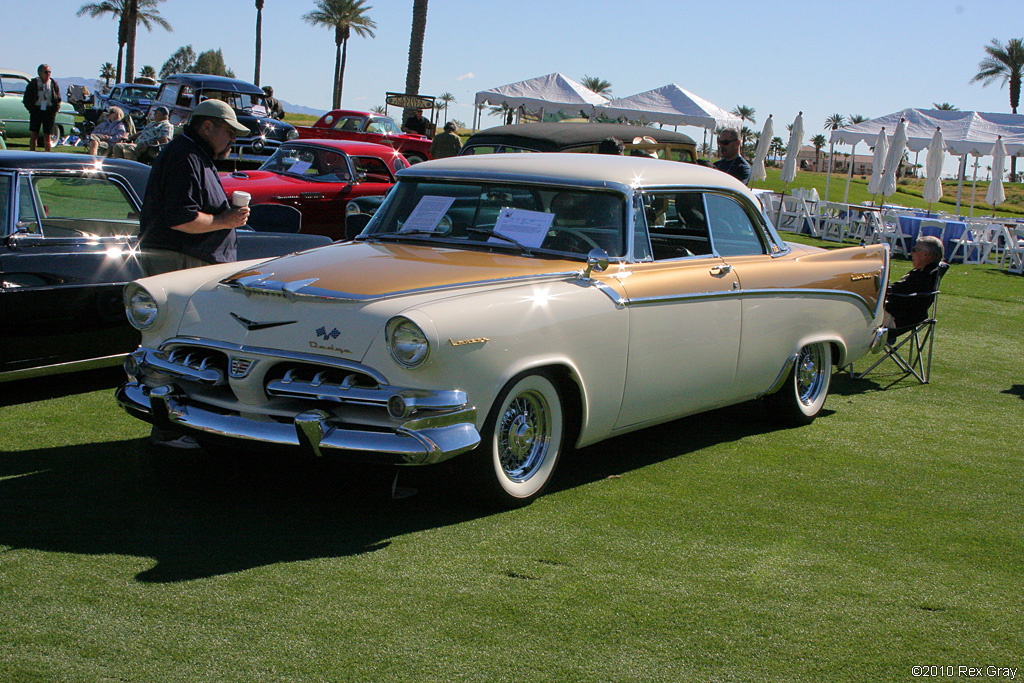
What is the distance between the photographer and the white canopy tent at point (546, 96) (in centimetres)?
2842

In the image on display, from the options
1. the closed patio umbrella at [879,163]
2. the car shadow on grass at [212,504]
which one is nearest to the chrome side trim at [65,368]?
Answer: the car shadow on grass at [212,504]

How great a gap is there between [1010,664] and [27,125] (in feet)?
83.1

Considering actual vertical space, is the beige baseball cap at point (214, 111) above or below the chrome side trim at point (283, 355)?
above

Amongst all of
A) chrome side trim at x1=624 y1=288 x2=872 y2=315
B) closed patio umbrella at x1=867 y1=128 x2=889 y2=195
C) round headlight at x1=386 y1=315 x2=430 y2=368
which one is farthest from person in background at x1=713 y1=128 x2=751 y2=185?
closed patio umbrella at x1=867 y1=128 x2=889 y2=195

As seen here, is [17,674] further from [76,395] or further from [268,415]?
[76,395]

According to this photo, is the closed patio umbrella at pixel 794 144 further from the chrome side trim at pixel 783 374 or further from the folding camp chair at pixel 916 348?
the chrome side trim at pixel 783 374

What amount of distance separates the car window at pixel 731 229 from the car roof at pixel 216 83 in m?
19.4

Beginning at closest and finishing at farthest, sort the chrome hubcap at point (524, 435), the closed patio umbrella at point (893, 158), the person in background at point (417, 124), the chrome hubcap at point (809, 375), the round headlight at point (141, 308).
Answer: the chrome hubcap at point (524, 435)
the round headlight at point (141, 308)
the chrome hubcap at point (809, 375)
the closed patio umbrella at point (893, 158)
the person in background at point (417, 124)

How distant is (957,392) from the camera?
7383 millimetres

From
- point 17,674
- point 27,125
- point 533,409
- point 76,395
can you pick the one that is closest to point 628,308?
point 533,409

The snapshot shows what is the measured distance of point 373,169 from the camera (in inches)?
483

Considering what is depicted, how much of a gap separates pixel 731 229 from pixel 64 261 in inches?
150

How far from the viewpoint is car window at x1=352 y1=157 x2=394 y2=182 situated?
1211cm

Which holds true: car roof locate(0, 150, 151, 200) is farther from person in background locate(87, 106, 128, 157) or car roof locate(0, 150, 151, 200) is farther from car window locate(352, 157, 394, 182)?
person in background locate(87, 106, 128, 157)
